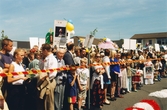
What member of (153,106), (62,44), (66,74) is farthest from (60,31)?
(153,106)

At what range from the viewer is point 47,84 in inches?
180

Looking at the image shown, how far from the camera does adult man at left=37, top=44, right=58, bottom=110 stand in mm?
4555

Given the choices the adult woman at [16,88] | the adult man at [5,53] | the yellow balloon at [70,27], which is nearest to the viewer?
the adult woman at [16,88]

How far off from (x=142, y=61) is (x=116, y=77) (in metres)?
3.59

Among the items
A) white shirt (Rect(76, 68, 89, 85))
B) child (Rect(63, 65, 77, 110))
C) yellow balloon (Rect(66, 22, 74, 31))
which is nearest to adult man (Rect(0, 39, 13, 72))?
child (Rect(63, 65, 77, 110))

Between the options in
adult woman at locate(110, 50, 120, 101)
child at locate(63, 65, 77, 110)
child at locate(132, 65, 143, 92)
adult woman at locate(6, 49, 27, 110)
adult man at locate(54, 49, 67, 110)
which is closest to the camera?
adult woman at locate(6, 49, 27, 110)

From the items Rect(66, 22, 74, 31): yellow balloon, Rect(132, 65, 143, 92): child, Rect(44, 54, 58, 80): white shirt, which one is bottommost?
Rect(132, 65, 143, 92): child

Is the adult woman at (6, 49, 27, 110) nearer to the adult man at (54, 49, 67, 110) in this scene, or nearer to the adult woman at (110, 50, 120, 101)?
the adult man at (54, 49, 67, 110)

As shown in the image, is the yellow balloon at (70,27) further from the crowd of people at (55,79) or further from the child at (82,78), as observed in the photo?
the child at (82,78)

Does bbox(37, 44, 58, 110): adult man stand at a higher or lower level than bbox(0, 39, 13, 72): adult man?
lower

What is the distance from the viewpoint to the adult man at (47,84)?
4555mm

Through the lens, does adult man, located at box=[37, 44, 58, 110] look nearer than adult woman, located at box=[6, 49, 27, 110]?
No

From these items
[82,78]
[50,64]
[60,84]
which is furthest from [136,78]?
[50,64]

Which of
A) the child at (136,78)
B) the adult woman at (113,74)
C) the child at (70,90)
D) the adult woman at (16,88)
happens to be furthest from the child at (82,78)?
the child at (136,78)
